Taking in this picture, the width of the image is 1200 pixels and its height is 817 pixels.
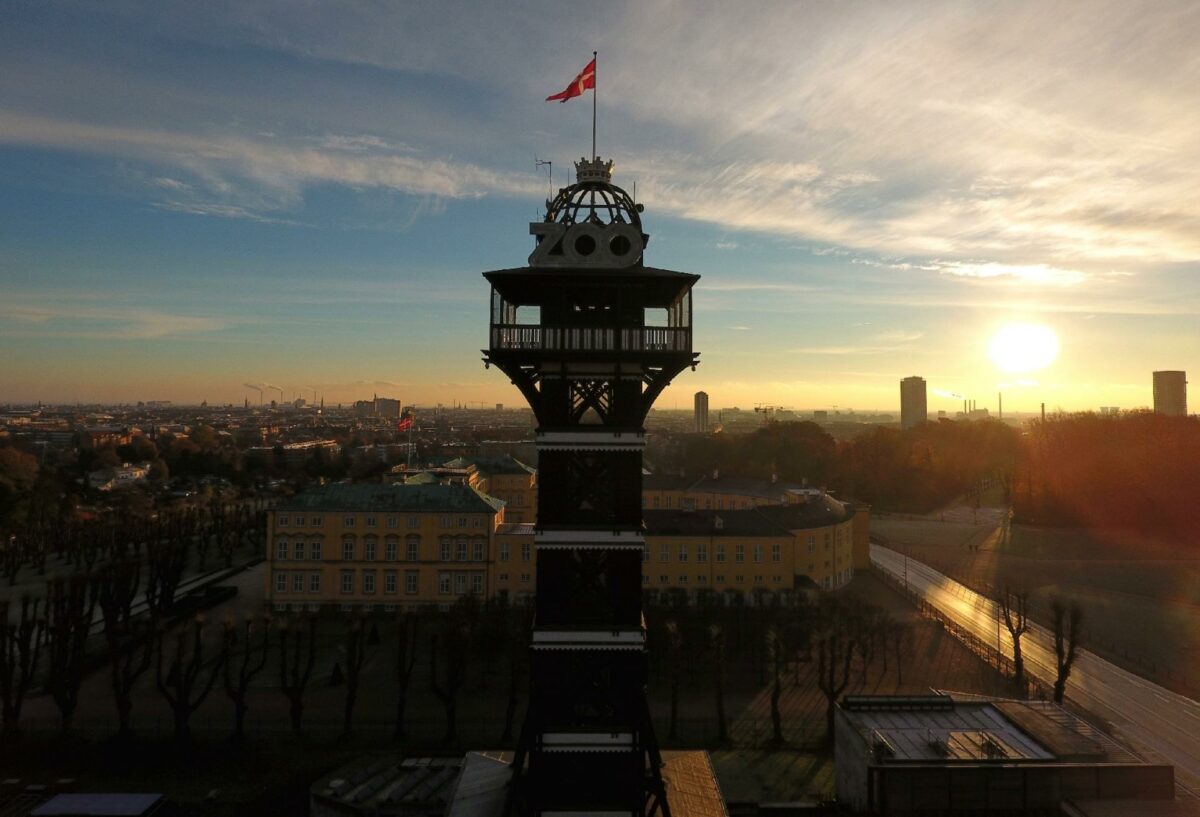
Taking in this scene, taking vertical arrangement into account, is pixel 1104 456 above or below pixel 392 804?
above

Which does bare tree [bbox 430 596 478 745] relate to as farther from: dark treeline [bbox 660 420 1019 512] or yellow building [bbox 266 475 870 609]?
dark treeline [bbox 660 420 1019 512]

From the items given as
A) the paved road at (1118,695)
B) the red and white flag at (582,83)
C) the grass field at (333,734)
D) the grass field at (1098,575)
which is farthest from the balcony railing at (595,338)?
the grass field at (1098,575)

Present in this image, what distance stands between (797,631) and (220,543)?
5820cm

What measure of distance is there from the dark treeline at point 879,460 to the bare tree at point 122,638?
79064 millimetres

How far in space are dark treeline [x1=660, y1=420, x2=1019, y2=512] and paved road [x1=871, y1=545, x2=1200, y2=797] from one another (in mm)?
57346

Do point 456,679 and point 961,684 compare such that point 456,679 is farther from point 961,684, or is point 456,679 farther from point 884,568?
point 884,568

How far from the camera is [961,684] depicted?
125ft

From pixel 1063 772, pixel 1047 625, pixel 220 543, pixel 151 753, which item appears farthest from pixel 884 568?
pixel 220 543

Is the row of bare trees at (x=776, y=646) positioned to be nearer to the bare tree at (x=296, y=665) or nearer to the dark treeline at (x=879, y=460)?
the bare tree at (x=296, y=665)

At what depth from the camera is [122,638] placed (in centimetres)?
4509

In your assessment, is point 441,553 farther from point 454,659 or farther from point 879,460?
point 879,460

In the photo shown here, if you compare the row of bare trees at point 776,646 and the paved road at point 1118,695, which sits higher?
the row of bare trees at point 776,646

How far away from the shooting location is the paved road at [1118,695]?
30734 mm

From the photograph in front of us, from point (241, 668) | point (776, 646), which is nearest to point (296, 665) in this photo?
point (241, 668)
